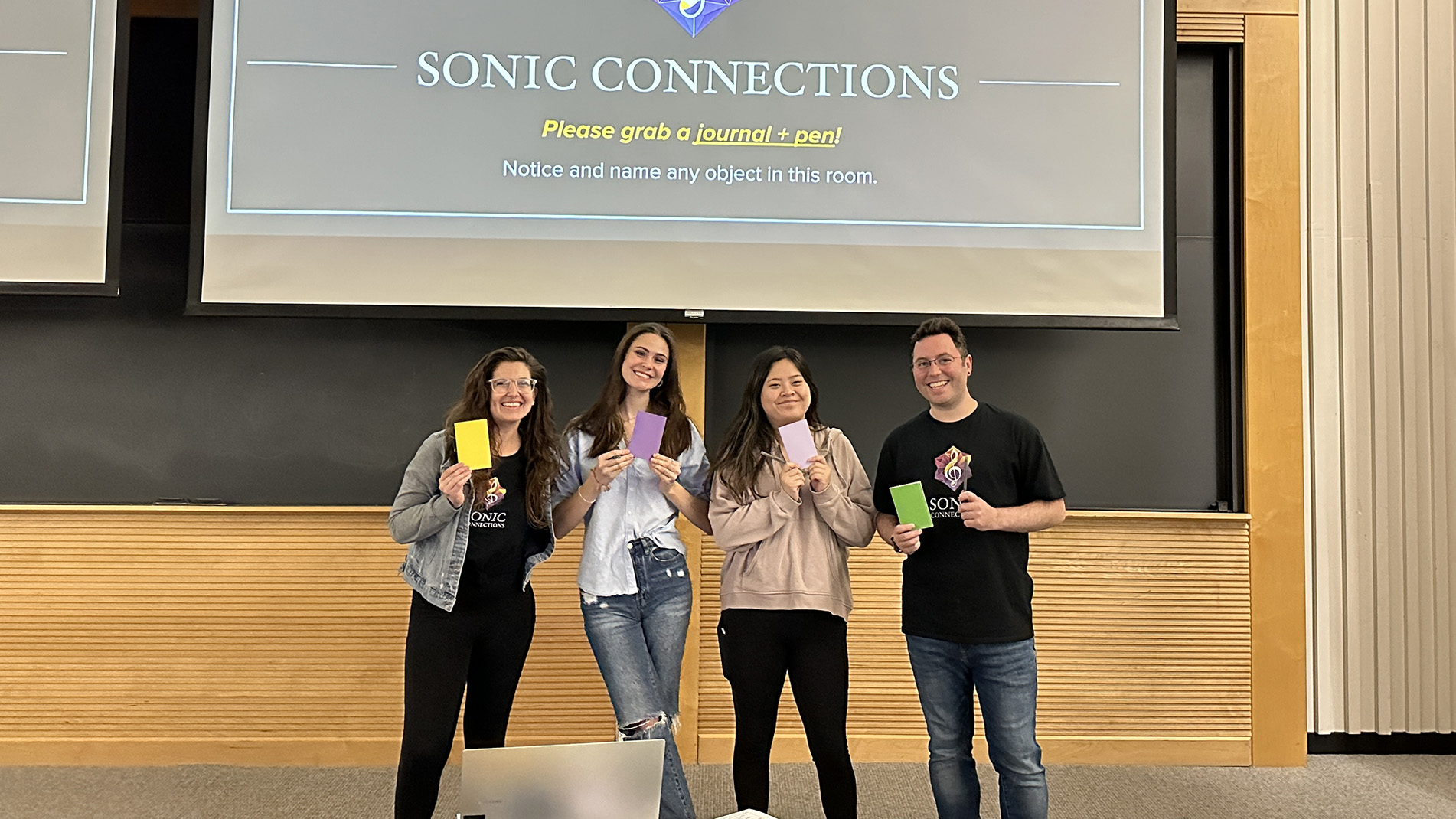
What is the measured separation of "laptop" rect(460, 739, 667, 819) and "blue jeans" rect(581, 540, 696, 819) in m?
0.74

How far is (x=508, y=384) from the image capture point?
2.49 metres

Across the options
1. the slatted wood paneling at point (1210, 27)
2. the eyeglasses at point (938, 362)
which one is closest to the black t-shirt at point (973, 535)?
the eyeglasses at point (938, 362)

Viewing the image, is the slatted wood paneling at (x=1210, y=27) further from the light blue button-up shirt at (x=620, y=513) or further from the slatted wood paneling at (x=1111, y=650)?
the light blue button-up shirt at (x=620, y=513)

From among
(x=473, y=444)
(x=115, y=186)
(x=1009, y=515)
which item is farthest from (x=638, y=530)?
(x=115, y=186)

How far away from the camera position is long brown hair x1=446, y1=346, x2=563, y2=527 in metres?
2.49

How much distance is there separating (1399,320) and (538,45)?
11.5ft

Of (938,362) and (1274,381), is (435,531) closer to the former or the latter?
(938,362)

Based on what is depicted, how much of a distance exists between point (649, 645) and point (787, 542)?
1.54 feet

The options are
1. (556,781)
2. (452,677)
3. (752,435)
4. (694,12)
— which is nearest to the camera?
(556,781)

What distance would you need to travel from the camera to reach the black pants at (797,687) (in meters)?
2.46

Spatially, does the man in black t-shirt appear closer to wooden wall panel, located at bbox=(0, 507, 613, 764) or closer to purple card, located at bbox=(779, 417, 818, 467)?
purple card, located at bbox=(779, 417, 818, 467)

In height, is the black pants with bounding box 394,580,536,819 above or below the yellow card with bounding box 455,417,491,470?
below

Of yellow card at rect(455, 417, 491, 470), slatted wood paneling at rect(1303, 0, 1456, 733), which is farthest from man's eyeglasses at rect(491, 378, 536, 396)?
slatted wood paneling at rect(1303, 0, 1456, 733)

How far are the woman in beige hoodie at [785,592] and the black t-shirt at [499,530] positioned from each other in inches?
20.0
